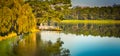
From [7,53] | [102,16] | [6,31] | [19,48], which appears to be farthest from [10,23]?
[102,16]

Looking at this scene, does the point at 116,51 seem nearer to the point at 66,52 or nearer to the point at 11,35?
the point at 66,52

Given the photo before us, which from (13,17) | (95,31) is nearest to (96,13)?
(95,31)

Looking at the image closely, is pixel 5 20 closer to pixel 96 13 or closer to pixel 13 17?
pixel 13 17

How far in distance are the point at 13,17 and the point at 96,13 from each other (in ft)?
120

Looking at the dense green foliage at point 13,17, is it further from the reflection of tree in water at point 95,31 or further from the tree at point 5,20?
the reflection of tree in water at point 95,31

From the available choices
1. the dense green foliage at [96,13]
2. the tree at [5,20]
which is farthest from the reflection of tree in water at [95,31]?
the dense green foliage at [96,13]

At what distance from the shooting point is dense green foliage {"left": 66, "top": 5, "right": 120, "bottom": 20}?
51844 mm

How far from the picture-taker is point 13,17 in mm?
Result: 17625

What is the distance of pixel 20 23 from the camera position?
18297 millimetres

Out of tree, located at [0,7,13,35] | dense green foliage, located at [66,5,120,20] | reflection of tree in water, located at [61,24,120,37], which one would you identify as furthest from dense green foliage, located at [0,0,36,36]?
dense green foliage, located at [66,5,120,20]

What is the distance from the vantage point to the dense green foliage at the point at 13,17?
1663 centimetres

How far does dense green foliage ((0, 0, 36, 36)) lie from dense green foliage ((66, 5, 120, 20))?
32059 millimetres

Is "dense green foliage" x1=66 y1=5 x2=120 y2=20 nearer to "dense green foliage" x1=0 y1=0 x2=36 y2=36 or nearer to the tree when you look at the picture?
"dense green foliage" x1=0 y1=0 x2=36 y2=36

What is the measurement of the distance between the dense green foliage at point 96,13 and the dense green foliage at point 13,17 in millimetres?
32059
